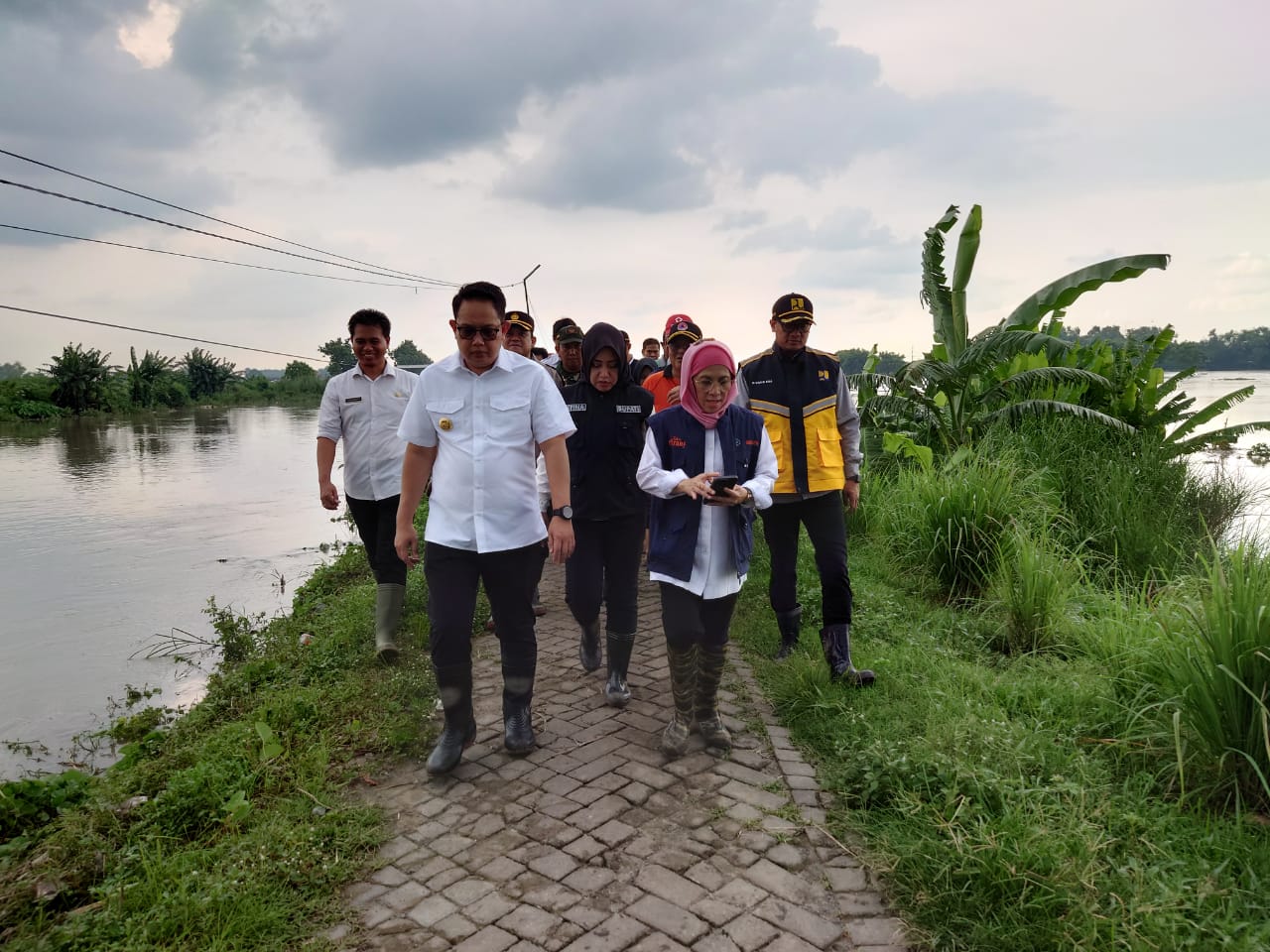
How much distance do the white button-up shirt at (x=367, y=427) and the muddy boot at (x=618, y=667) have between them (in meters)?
1.70

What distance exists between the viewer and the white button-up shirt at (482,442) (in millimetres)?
3725

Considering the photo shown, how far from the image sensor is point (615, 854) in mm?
3172

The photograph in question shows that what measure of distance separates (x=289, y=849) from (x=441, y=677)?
953 millimetres

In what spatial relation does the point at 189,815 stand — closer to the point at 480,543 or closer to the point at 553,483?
the point at 480,543

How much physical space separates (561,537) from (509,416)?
1.95 feet

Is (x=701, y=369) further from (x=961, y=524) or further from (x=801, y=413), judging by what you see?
(x=961, y=524)

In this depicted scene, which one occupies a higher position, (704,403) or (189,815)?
(704,403)

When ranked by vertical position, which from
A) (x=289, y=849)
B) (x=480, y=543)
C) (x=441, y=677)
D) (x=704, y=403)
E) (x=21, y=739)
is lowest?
(x=21, y=739)

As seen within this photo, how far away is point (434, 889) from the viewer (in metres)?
2.98

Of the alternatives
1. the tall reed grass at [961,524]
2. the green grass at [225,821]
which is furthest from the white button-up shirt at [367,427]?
the tall reed grass at [961,524]

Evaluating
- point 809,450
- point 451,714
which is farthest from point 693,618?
point 809,450

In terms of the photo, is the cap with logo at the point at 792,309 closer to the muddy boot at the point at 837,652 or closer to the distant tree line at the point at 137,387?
the muddy boot at the point at 837,652

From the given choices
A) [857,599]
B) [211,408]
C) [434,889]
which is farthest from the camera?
[211,408]

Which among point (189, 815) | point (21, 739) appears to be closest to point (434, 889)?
point (189, 815)
